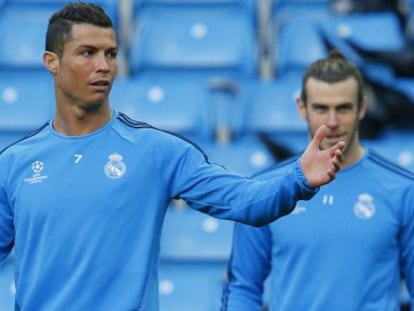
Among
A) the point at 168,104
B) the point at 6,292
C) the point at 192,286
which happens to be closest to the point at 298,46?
the point at 168,104

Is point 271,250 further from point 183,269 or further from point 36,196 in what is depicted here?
point 183,269

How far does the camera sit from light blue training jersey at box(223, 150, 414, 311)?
14.3ft

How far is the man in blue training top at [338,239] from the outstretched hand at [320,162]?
1.04 meters

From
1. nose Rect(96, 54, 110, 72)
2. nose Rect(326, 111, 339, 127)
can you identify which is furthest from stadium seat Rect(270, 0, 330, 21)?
nose Rect(96, 54, 110, 72)

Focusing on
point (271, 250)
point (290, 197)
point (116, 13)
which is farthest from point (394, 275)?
point (116, 13)

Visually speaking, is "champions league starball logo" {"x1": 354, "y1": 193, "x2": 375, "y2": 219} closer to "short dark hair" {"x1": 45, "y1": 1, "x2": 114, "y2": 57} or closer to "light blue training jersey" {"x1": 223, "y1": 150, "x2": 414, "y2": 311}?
"light blue training jersey" {"x1": 223, "y1": 150, "x2": 414, "y2": 311}

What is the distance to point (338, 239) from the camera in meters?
4.42

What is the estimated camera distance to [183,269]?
6.67 meters

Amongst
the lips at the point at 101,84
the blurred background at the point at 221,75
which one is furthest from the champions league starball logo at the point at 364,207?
the blurred background at the point at 221,75

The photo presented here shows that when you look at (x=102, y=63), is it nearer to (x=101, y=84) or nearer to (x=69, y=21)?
(x=101, y=84)

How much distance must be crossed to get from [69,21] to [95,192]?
0.53 meters

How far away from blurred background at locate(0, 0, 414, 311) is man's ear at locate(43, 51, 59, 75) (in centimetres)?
296

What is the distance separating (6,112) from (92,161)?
13.7ft

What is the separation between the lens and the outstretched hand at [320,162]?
133 inches
